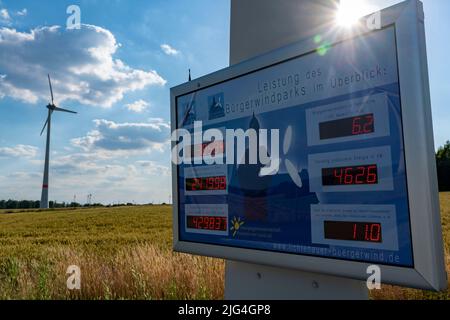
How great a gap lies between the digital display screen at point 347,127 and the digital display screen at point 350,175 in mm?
295

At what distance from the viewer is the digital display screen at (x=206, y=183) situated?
16.4ft

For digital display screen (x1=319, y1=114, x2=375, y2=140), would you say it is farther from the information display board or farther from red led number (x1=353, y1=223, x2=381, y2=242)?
red led number (x1=353, y1=223, x2=381, y2=242)

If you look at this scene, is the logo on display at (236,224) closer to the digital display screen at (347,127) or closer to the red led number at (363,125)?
the digital display screen at (347,127)

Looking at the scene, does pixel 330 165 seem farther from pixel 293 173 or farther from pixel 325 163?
pixel 293 173

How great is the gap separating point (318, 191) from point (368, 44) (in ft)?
4.45

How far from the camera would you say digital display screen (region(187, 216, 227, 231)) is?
4.95 metres

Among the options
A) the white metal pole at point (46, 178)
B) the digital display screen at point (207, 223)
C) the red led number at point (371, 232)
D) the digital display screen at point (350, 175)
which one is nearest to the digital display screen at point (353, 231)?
the red led number at point (371, 232)

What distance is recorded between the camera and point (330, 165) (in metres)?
3.77

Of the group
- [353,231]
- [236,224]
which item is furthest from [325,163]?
[236,224]

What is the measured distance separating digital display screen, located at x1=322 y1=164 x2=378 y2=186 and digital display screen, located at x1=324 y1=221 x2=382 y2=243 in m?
0.35

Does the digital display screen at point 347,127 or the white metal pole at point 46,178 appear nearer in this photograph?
the digital display screen at point 347,127

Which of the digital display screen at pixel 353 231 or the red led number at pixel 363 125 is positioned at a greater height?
the red led number at pixel 363 125

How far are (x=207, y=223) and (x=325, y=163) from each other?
194 centimetres

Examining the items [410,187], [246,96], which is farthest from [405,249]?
[246,96]
